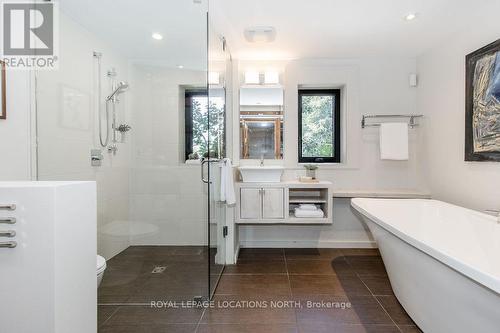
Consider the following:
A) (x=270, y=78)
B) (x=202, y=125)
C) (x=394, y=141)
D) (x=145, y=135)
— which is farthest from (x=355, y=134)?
(x=145, y=135)

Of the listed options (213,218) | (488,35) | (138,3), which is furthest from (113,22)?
(488,35)

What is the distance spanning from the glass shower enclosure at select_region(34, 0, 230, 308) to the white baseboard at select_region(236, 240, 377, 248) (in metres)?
0.77

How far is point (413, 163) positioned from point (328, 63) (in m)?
1.57

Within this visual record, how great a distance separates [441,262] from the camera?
132 cm

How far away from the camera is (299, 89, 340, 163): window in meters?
3.26

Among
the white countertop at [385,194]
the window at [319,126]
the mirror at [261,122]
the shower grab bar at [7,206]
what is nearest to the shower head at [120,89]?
the mirror at [261,122]

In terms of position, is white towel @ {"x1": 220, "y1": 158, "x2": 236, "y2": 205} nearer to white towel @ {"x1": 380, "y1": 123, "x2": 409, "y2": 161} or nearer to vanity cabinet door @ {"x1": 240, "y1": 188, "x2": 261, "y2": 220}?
vanity cabinet door @ {"x1": 240, "y1": 188, "x2": 261, "y2": 220}

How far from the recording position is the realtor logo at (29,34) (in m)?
1.57

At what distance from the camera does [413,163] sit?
311 cm

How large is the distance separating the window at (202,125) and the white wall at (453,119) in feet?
7.36

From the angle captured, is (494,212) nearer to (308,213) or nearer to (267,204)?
(308,213)

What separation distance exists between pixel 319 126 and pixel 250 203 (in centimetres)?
135

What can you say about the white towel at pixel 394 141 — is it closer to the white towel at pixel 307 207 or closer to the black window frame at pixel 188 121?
the white towel at pixel 307 207

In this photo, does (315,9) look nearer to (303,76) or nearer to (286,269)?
(303,76)
